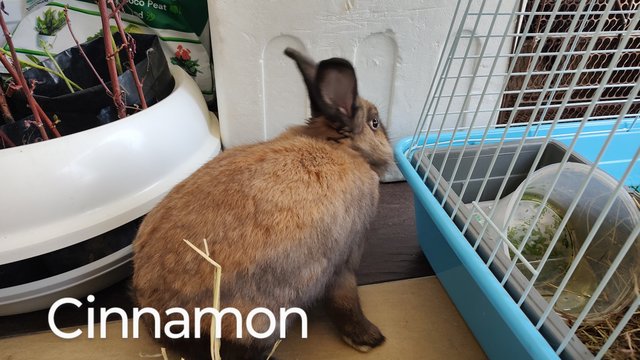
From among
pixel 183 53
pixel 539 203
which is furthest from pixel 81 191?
pixel 539 203

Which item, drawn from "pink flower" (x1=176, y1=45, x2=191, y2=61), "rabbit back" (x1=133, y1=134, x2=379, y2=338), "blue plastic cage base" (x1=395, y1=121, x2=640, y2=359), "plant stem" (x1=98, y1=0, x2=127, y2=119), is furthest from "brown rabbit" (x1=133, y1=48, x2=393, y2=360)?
"pink flower" (x1=176, y1=45, x2=191, y2=61)

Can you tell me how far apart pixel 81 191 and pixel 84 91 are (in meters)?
0.23

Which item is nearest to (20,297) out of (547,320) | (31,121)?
(31,121)

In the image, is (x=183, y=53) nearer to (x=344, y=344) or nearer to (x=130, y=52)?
(x=130, y=52)

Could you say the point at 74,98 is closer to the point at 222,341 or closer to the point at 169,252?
the point at 169,252

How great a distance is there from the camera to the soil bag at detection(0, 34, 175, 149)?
95 centimetres

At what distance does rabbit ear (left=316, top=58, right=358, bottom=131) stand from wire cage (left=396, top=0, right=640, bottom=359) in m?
0.19

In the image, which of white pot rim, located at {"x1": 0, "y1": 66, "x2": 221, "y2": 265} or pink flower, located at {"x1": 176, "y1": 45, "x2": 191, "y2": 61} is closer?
white pot rim, located at {"x1": 0, "y1": 66, "x2": 221, "y2": 265}

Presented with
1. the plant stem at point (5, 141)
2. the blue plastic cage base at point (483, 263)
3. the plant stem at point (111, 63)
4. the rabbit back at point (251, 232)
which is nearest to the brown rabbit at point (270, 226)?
the rabbit back at point (251, 232)

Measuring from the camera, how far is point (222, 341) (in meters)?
0.69

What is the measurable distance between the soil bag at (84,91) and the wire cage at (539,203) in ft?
1.96

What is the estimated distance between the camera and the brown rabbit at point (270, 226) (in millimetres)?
667

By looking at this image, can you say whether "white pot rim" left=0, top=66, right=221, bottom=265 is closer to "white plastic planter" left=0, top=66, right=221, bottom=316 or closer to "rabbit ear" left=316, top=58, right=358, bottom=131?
"white plastic planter" left=0, top=66, right=221, bottom=316

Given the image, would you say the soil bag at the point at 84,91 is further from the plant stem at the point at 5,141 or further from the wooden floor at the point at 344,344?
the wooden floor at the point at 344,344
